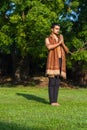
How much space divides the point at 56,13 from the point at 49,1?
79cm

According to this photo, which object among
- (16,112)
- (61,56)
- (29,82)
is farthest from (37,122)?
(29,82)

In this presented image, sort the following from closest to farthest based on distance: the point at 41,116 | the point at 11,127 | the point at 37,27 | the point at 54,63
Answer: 1. the point at 11,127
2. the point at 41,116
3. the point at 54,63
4. the point at 37,27

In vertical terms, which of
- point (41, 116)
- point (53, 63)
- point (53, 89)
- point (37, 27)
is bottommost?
point (41, 116)

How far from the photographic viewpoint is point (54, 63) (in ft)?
40.2

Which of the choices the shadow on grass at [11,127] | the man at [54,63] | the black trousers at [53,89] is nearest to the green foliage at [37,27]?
the man at [54,63]

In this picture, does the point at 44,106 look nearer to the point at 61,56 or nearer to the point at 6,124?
the point at 61,56

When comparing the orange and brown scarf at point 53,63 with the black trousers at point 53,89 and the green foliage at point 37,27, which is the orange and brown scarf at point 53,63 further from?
the green foliage at point 37,27

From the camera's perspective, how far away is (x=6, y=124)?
8789 millimetres

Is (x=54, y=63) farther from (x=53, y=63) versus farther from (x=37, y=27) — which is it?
(x=37, y=27)

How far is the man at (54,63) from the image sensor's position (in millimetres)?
12219

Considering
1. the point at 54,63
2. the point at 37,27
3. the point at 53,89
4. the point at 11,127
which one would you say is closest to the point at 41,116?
the point at 11,127

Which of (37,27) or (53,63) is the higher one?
(37,27)

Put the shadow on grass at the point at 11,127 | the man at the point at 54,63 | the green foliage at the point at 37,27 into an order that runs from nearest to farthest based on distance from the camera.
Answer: the shadow on grass at the point at 11,127 < the man at the point at 54,63 < the green foliage at the point at 37,27

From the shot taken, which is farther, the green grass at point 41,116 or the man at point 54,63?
the man at point 54,63
